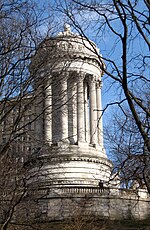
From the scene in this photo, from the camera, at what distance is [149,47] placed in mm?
11281

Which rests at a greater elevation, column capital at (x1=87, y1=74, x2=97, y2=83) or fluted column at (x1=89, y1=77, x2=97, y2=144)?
column capital at (x1=87, y1=74, x2=97, y2=83)

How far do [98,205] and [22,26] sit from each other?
2546 cm

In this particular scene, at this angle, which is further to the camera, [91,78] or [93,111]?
[91,78]

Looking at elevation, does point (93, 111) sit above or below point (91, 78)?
below

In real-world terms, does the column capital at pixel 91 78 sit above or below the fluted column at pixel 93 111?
above

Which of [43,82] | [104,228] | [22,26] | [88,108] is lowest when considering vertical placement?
[104,228]

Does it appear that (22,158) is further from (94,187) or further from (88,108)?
(88,108)

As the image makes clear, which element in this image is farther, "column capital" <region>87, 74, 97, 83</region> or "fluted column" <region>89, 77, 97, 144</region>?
"column capital" <region>87, 74, 97, 83</region>

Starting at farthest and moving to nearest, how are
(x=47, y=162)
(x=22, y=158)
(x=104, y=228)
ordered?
(x=47, y=162) → (x=104, y=228) → (x=22, y=158)

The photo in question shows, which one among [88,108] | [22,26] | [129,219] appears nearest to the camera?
[22,26]

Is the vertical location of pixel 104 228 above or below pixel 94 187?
below

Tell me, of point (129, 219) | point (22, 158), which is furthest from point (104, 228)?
point (22, 158)

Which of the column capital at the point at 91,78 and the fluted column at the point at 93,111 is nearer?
the fluted column at the point at 93,111

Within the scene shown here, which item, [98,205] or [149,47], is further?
[98,205]
